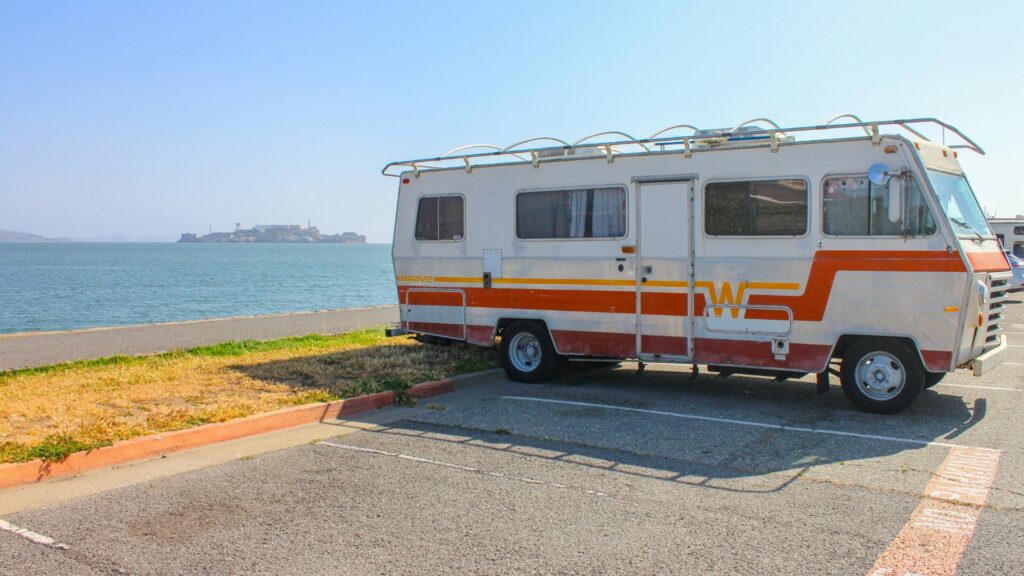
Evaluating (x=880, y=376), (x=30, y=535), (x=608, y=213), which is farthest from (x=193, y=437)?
(x=880, y=376)

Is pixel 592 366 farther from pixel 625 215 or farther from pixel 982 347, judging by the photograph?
pixel 982 347

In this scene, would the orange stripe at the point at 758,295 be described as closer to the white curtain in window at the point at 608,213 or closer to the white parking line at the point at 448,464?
the white curtain in window at the point at 608,213

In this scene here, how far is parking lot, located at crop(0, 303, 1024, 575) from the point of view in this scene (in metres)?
4.99

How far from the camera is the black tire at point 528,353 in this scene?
11.0 m

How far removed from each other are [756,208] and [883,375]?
7.14 ft

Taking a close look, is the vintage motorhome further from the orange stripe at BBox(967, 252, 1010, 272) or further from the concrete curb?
the concrete curb

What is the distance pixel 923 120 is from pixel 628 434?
167 inches

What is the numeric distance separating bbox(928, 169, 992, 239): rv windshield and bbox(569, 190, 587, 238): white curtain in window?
3816mm

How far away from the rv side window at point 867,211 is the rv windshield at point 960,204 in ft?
0.71

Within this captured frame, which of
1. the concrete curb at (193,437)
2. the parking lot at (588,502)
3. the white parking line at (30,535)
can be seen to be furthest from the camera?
the concrete curb at (193,437)

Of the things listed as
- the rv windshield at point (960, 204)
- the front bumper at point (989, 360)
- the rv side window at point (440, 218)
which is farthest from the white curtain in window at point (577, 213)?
the front bumper at point (989, 360)

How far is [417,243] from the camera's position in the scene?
1199cm

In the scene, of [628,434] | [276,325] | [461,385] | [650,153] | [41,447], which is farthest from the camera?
[276,325]

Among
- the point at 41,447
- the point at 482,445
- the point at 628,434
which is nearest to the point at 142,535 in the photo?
the point at 41,447
